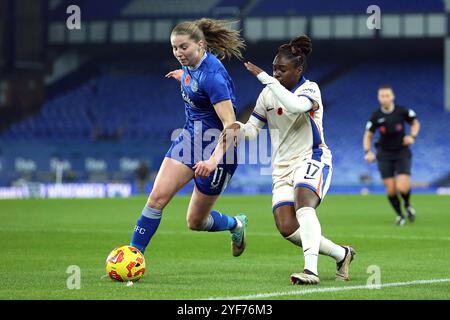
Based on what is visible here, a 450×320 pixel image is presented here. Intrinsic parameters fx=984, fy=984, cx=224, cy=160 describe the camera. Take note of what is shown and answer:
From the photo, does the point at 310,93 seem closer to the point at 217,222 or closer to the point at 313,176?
the point at 313,176

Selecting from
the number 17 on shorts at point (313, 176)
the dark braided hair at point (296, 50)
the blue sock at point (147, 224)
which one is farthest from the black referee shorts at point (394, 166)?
the blue sock at point (147, 224)

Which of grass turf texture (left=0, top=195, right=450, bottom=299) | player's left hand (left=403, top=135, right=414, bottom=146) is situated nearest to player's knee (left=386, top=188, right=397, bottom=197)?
grass turf texture (left=0, top=195, right=450, bottom=299)

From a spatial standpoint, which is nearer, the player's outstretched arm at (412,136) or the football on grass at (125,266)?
the football on grass at (125,266)

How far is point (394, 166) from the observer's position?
1833cm

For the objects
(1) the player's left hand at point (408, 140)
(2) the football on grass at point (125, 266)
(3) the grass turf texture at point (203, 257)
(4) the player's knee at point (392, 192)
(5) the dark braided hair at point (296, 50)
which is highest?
(5) the dark braided hair at point (296, 50)

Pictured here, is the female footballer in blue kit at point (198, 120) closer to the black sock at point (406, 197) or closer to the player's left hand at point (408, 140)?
the player's left hand at point (408, 140)

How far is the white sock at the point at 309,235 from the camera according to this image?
858 cm

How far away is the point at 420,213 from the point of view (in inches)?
872

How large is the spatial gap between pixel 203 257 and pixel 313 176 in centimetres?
337

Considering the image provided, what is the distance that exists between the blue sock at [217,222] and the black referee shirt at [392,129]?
8425 mm
